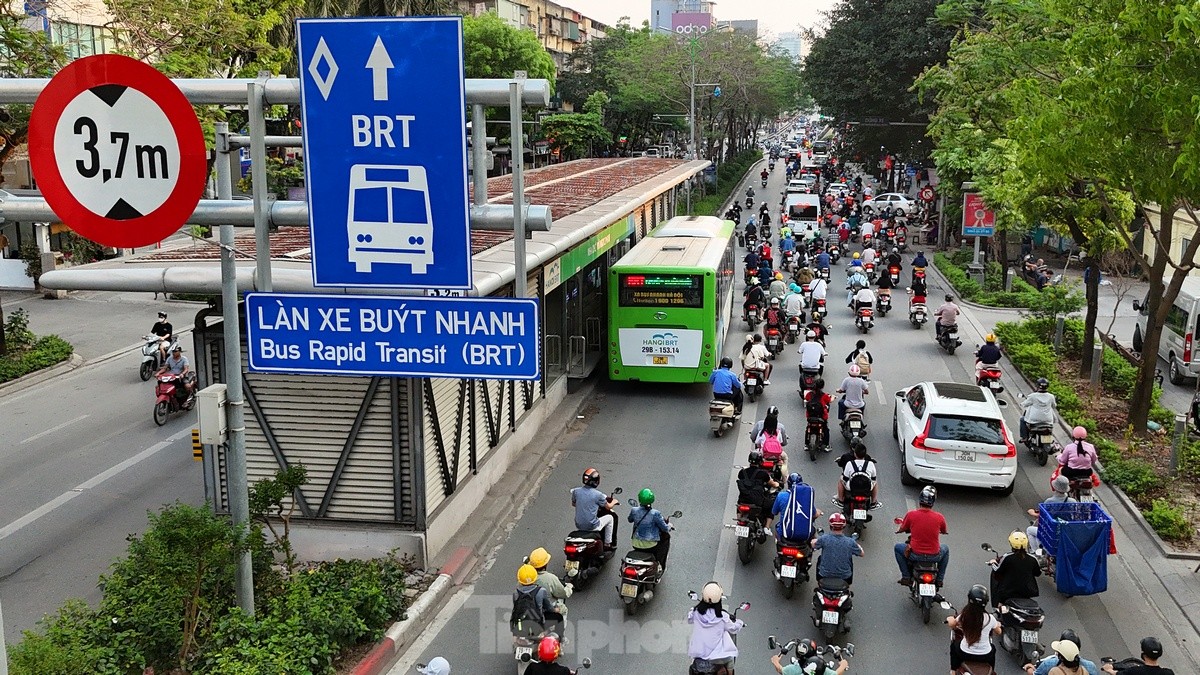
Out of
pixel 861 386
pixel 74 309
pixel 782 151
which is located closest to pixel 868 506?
pixel 861 386

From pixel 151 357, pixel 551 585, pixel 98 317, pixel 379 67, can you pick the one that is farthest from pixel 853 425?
pixel 98 317

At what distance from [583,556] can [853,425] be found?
6348mm

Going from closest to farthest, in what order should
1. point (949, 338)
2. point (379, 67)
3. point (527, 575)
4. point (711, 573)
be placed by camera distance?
point (379, 67)
point (527, 575)
point (711, 573)
point (949, 338)

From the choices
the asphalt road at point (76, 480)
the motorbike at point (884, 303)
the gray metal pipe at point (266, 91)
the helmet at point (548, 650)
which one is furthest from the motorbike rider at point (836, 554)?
the motorbike at point (884, 303)

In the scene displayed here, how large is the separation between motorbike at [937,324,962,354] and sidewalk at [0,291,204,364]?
16.9 m

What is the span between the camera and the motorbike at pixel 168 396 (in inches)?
698

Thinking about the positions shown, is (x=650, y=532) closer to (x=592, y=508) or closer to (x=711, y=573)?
(x=592, y=508)

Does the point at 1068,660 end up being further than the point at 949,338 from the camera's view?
No

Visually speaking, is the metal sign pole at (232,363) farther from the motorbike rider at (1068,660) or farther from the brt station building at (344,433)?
the motorbike rider at (1068,660)

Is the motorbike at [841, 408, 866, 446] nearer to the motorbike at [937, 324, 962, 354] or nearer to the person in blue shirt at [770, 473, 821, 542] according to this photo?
the person in blue shirt at [770, 473, 821, 542]

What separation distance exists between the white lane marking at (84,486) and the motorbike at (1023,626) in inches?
450

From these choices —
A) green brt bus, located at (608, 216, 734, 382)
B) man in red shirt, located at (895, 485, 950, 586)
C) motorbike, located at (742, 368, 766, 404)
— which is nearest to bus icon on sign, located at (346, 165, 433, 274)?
man in red shirt, located at (895, 485, 950, 586)

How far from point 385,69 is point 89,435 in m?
13.1

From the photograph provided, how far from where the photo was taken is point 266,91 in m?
7.32
